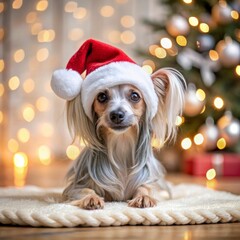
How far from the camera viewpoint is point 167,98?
1915 mm

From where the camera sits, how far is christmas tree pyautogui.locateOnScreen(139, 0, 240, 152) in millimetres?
3289

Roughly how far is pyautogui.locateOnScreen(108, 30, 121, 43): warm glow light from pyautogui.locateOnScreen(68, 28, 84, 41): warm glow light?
0.78 feet

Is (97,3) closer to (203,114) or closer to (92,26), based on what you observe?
(92,26)

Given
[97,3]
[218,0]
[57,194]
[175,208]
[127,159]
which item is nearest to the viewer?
[175,208]

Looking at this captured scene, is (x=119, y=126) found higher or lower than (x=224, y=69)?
lower

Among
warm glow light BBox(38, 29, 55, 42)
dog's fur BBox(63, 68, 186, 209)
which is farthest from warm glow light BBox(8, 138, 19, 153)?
dog's fur BBox(63, 68, 186, 209)

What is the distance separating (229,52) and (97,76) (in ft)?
5.20

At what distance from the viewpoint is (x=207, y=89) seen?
3.42m

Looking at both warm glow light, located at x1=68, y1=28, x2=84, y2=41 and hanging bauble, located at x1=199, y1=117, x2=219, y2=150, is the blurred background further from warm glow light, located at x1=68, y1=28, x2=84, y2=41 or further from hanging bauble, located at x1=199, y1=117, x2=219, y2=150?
hanging bauble, located at x1=199, y1=117, x2=219, y2=150

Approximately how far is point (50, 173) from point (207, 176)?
0.98m

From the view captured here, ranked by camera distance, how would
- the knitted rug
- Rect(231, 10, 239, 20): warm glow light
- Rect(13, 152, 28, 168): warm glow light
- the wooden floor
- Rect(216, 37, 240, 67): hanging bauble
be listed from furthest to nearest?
1. Rect(13, 152, 28, 168): warm glow light
2. Rect(231, 10, 239, 20): warm glow light
3. Rect(216, 37, 240, 67): hanging bauble
4. the knitted rug
5. the wooden floor

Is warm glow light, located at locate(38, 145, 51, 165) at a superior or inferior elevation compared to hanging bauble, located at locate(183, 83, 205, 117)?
inferior

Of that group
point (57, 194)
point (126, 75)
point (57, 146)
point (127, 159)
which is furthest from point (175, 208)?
point (57, 146)

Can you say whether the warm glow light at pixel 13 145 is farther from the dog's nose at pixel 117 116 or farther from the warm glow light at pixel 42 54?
the dog's nose at pixel 117 116
